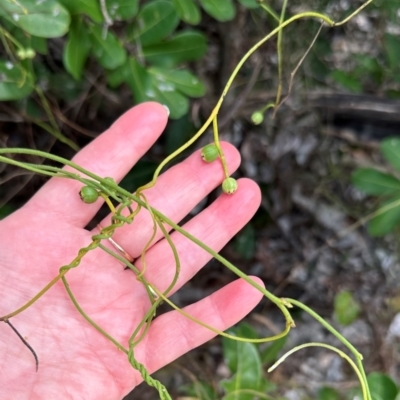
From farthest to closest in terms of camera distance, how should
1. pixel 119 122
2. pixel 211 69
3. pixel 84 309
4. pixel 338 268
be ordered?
pixel 338 268 → pixel 211 69 → pixel 119 122 → pixel 84 309

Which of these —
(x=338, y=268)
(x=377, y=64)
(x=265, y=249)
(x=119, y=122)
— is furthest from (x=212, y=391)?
(x=377, y=64)

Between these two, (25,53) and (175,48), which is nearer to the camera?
(25,53)

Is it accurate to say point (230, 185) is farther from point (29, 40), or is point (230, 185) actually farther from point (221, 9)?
point (29, 40)

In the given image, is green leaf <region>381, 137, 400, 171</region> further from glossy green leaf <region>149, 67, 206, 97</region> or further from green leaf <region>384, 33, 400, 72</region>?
glossy green leaf <region>149, 67, 206, 97</region>

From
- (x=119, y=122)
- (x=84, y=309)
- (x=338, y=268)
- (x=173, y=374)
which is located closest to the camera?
(x=84, y=309)

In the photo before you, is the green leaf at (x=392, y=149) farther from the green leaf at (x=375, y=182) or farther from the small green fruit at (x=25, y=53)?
the small green fruit at (x=25, y=53)

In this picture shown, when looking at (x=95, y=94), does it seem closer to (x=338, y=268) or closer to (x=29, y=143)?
(x=29, y=143)

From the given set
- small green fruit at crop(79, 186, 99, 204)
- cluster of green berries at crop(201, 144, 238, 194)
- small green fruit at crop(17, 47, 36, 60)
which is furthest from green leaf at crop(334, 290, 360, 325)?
small green fruit at crop(17, 47, 36, 60)

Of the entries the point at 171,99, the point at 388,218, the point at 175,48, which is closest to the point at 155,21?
the point at 175,48
